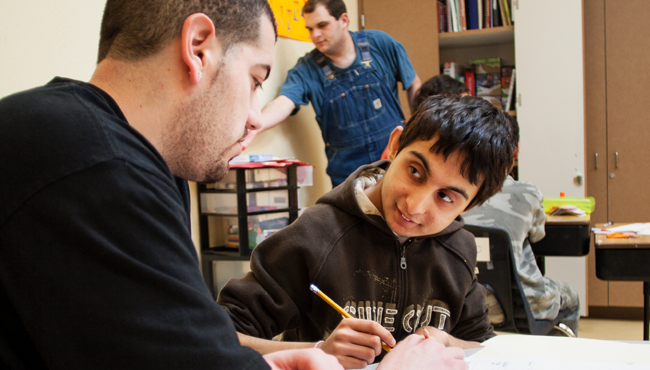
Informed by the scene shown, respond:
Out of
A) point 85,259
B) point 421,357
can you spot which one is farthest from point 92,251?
point 421,357

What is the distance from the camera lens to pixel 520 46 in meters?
3.35

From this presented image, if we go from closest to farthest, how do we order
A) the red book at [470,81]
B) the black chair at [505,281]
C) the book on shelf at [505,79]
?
the black chair at [505,281], the book on shelf at [505,79], the red book at [470,81]

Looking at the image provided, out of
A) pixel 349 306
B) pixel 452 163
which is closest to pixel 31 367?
pixel 349 306

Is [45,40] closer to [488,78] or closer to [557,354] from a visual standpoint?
[557,354]

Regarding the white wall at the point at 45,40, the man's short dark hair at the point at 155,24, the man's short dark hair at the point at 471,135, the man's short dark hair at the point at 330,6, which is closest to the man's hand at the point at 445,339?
the man's short dark hair at the point at 471,135

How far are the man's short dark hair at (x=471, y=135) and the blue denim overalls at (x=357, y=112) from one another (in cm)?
152

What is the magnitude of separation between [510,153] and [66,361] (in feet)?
3.28

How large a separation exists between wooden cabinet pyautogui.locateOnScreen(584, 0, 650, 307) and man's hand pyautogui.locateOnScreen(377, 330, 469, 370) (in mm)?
3102

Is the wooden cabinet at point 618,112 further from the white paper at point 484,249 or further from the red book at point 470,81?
the white paper at point 484,249

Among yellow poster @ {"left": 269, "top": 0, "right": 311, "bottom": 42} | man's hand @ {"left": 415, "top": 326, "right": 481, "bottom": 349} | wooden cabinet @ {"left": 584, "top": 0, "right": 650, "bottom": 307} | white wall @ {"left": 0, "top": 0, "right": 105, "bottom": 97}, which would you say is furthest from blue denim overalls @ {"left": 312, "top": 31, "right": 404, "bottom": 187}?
man's hand @ {"left": 415, "top": 326, "right": 481, "bottom": 349}

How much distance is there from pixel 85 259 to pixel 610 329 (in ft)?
12.0

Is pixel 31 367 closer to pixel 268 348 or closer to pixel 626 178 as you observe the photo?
pixel 268 348

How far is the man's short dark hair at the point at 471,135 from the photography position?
1.06 m

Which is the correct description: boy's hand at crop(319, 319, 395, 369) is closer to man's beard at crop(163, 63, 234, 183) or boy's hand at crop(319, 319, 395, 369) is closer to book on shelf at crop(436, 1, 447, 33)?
man's beard at crop(163, 63, 234, 183)
